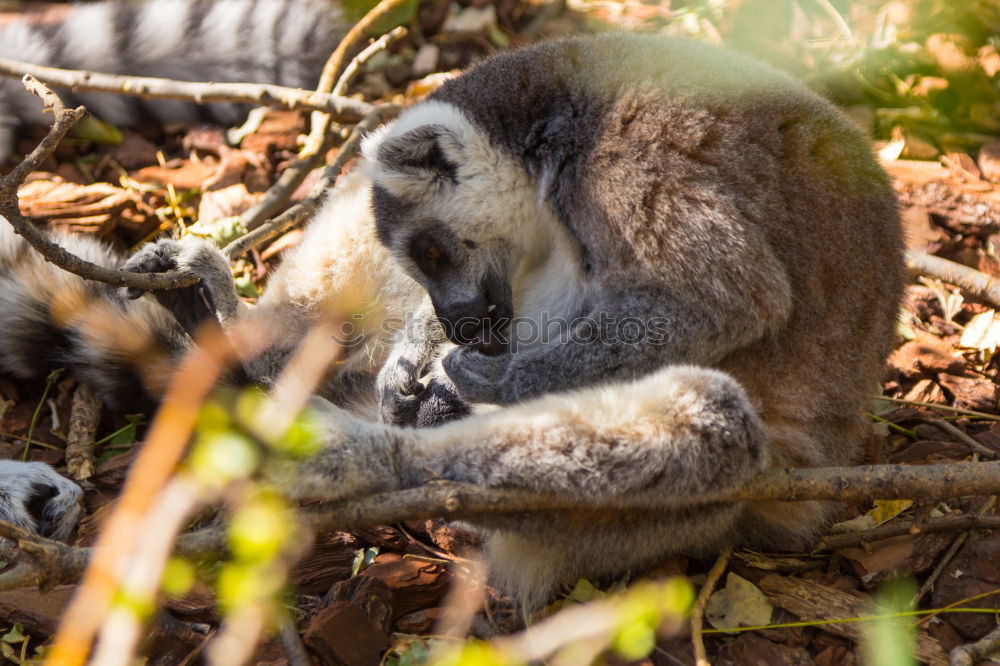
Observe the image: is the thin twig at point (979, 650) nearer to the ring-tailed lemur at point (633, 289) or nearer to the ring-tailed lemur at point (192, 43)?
the ring-tailed lemur at point (633, 289)

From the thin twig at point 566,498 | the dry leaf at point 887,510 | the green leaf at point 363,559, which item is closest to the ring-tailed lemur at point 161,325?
the green leaf at point 363,559

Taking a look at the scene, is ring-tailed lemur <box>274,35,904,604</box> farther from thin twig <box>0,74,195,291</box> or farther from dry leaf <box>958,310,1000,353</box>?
dry leaf <box>958,310,1000,353</box>

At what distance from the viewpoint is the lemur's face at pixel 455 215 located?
144 inches

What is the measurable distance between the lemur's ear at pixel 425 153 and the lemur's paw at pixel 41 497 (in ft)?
6.24

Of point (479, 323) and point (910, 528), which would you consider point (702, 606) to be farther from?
point (479, 323)

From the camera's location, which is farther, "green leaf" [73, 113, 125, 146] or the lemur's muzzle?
"green leaf" [73, 113, 125, 146]

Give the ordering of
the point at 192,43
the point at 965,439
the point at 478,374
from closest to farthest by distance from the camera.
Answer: the point at 478,374 < the point at 965,439 < the point at 192,43

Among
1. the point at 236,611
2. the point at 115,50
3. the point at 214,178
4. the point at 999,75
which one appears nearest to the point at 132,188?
the point at 214,178

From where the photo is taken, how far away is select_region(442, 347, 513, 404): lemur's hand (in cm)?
353

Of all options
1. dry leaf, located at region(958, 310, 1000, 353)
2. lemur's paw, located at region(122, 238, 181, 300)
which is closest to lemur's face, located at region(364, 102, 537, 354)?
lemur's paw, located at region(122, 238, 181, 300)

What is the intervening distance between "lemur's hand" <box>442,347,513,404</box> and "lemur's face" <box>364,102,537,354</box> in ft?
0.55

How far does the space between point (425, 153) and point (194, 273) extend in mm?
1314

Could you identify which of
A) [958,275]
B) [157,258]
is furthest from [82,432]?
[958,275]

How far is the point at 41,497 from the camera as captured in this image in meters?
3.70
